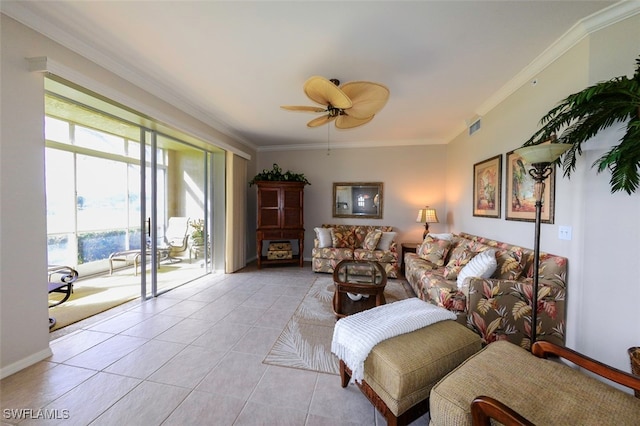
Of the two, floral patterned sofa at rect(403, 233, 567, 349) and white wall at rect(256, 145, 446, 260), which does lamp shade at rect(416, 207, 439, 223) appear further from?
floral patterned sofa at rect(403, 233, 567, 349)

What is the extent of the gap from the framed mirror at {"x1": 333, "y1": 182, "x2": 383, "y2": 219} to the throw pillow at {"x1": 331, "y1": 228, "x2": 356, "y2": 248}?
0.62 m

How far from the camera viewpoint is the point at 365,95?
2043 mm

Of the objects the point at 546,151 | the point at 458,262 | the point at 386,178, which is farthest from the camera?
the point at 386,178

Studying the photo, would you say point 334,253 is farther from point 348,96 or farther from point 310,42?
point 310,42

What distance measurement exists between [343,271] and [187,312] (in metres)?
1.95

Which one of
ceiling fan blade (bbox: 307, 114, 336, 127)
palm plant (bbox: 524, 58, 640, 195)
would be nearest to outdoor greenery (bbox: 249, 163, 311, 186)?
ceiling fan blade (bbox: 307, 114, 336, 127)

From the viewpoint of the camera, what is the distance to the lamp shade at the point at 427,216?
175 inches

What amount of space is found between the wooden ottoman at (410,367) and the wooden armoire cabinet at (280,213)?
363 centimetres

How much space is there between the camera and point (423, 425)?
1409 millimetres

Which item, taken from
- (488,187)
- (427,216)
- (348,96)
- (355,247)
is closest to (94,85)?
(348,96)

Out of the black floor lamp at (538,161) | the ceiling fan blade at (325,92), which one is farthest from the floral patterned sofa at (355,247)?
the ceiling fan blade at (325,92)

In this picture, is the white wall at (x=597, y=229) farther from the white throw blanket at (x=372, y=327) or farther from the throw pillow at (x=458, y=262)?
the white throw blanket at (x=372, y=327)

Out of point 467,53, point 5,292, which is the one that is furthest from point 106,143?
point 467,53

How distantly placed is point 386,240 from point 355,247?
1.99 feet
